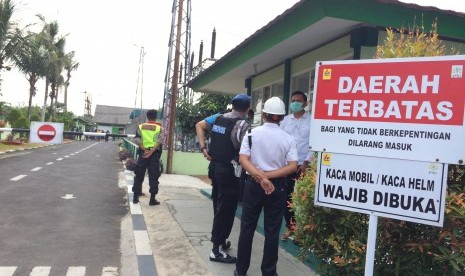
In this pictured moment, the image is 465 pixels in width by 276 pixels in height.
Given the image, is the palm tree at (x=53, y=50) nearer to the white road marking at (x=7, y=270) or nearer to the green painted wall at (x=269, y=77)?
the green painted wall at (x=269, y=77)

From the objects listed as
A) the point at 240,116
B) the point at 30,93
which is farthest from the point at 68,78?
the point at 240,116

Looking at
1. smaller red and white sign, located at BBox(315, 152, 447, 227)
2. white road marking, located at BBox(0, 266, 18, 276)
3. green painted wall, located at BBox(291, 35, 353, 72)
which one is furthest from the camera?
green painted wall, located at BBox(291, 35, 353, 72)

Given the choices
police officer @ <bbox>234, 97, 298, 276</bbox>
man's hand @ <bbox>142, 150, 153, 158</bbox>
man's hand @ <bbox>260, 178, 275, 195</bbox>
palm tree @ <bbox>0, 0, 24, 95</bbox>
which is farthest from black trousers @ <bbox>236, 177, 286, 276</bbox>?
palm tree @ <bbox>0, 0, 24, 95</bbox>

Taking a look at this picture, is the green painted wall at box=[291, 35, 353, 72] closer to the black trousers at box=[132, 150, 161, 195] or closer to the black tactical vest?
the black tactical vest

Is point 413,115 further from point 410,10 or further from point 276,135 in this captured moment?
point 410,10

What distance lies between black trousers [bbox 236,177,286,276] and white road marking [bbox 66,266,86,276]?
1770 millimetres

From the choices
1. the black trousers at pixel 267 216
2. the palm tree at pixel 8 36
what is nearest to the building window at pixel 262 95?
the black trousers at pixel 267 216

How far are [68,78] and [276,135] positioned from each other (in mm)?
60489

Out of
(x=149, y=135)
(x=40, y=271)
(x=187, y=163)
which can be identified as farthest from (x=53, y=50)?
(x=40, y=271)

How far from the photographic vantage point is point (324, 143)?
3.20 metres

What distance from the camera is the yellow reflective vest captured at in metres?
8.25

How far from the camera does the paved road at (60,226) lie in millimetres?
4934

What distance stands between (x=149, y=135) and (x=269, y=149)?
4582mm

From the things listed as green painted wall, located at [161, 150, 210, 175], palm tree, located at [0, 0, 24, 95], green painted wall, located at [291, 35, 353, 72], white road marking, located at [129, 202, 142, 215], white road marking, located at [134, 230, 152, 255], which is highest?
palm tree, located at [0, 0, 24, 95]
